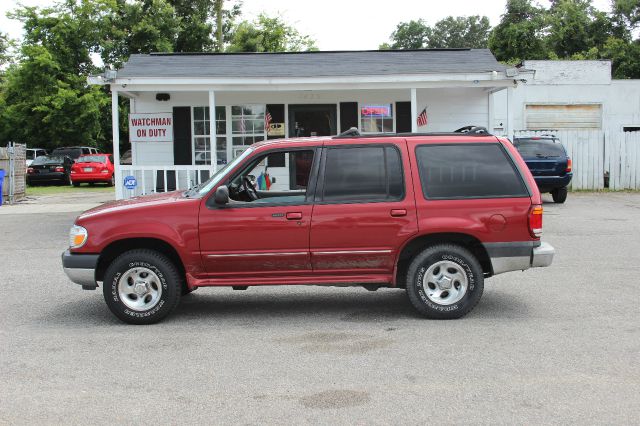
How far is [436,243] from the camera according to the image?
265 inches

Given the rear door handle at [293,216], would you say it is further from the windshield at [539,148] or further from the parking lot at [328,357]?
the windshield at [539,148]

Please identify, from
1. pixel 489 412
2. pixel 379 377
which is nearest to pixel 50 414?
pixel 379 377

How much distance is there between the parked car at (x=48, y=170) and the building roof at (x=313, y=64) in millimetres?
15739

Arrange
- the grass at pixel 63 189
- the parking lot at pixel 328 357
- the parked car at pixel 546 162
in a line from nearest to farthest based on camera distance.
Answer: the parking lot at pixel 328 357
the parked car at pixel 546 162
the grass at pixel 63 189

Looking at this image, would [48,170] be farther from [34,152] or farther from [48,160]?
[34,152]

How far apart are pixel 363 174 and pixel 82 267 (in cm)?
282

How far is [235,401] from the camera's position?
181 inches

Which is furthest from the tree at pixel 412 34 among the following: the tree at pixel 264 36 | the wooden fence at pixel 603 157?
the wooden fence at pixel 603 157

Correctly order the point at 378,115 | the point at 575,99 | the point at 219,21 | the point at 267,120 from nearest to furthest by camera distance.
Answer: the point at 267,120 < the point at 378,115 < the point at 575,99 < the point at 219,21

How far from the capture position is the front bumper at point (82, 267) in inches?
258

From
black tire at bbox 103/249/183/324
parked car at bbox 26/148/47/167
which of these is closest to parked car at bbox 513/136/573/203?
black tire at bbox 103/249/183/324

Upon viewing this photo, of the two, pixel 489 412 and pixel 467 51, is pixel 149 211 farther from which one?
pixel 467 51

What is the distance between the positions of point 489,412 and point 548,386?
0.68 meters

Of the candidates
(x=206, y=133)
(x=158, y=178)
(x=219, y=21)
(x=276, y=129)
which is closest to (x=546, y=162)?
(x=276, y=129)
